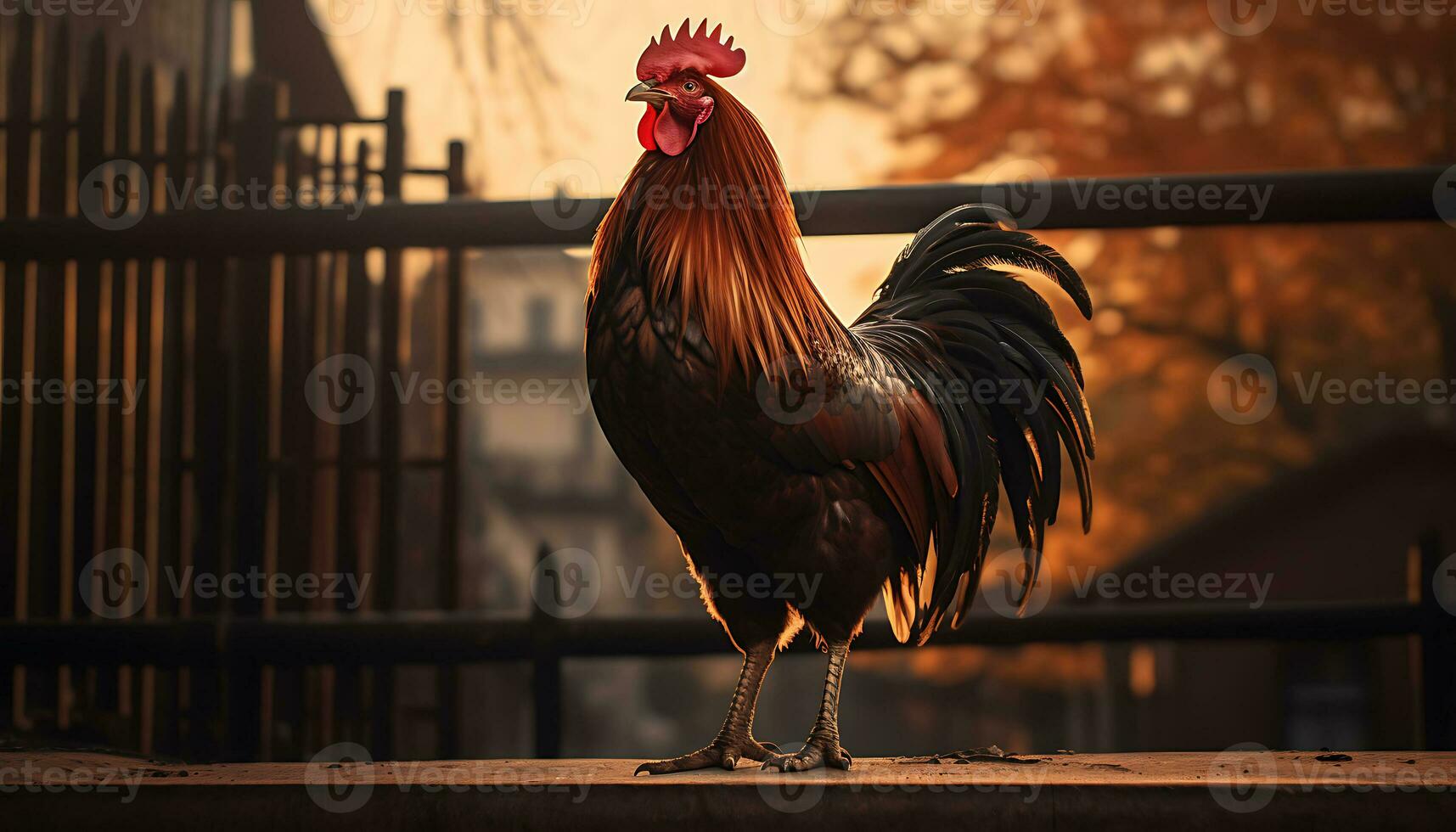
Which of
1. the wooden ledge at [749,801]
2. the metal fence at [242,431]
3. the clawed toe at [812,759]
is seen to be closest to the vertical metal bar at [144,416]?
the metal fence at [242,431]

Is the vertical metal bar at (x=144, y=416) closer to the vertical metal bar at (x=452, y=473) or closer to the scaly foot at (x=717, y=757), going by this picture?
the vertical metal bar at (x=452, y=473)

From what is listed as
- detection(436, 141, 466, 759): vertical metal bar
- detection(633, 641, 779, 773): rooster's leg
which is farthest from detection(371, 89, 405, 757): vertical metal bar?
detection(633, 641, 779, 773): rooster's leg

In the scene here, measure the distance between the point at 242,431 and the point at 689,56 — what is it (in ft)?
4.87

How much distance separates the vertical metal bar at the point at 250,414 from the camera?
7.26 feet

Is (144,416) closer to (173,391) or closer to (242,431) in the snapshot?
(173,391)

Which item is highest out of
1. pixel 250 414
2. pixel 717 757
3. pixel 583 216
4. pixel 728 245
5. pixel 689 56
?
pixel 689 56

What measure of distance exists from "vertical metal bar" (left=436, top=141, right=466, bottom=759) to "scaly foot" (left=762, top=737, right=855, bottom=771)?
1.35 meters

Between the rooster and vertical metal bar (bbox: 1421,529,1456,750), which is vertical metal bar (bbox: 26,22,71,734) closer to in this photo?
the rooster

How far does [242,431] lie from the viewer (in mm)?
2359

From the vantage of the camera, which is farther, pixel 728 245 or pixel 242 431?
pixel 242 431

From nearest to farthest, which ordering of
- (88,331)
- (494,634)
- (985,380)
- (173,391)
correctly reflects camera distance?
(985,380), (494,634), (88,331), (173,391)

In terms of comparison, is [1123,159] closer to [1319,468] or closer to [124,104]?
[1319,468]

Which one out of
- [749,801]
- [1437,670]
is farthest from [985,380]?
[1437,670]

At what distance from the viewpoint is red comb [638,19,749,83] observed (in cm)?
146
